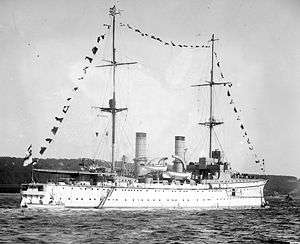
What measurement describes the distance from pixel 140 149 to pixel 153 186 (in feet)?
11.3

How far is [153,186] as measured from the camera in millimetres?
38906

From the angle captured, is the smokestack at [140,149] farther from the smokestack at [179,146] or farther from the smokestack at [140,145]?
the smokestack at [179,146]

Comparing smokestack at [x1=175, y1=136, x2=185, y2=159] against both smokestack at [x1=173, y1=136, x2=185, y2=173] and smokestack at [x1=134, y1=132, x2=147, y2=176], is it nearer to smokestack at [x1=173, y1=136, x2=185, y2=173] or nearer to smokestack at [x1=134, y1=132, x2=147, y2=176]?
smokestack at [x1=173, y1=136, x2=185, y2=173]

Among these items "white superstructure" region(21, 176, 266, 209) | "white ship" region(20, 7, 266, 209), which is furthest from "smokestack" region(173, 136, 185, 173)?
"white superstructure" region(21, 176, 266, 209)

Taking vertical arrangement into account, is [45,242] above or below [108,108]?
below

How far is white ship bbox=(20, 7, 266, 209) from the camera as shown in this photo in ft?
113

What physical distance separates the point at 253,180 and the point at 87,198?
19089 mm

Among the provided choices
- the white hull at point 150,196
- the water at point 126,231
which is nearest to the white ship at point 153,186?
the white hull at point 150,196

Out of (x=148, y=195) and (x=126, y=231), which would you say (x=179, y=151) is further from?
(x=126, y=231)

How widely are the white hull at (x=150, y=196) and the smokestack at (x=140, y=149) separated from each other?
2.91 m

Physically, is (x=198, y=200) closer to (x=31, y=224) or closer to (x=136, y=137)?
(x=136, y=137)

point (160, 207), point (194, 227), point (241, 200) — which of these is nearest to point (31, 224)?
point (194, 227)

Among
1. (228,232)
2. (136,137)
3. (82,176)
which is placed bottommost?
(228,232)

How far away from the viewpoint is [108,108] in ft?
131
